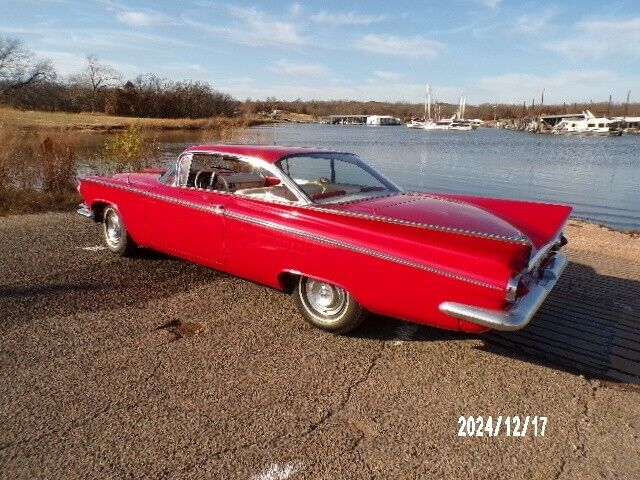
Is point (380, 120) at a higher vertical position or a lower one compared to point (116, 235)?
higher

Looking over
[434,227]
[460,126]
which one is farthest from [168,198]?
[460,126]

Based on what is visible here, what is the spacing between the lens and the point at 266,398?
2996 millimetres

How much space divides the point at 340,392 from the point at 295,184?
1.80 metres

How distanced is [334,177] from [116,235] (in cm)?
292

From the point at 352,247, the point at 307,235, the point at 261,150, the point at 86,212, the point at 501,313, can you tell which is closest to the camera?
the point at 501,313

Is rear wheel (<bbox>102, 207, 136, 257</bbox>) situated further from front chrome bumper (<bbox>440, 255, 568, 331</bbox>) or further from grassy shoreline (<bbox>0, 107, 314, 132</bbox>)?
grassy shoreline (<bbox>0, 107, 314, 132</bbox>)

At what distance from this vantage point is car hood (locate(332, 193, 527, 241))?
11.4 feet

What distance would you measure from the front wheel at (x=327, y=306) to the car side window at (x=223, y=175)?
100cm

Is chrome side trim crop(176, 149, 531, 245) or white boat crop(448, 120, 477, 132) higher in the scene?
white boat crop(448, 120, 477, 132)

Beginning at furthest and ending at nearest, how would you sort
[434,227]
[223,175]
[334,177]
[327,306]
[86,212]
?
[86,212] < [223,175] < [334,177] < [327,306] < [434,227]

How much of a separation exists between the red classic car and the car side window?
0.05 feet

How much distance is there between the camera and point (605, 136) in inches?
2943

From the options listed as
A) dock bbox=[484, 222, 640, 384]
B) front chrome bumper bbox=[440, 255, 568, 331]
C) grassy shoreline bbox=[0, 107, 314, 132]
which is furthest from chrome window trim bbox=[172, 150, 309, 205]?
grassy shoreline bbox=[0, 107, 314, 132]

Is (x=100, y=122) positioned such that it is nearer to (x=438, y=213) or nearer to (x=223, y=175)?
(x=223, y=175)
